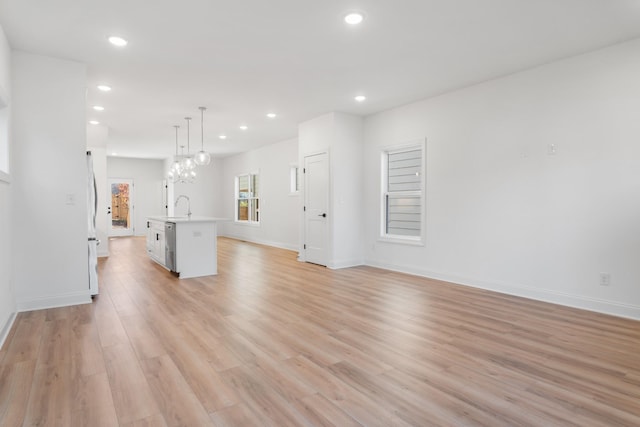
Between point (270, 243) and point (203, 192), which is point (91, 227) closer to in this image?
point (270, 243)

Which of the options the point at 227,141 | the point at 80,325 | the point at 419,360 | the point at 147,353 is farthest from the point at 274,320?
the point at 227,141

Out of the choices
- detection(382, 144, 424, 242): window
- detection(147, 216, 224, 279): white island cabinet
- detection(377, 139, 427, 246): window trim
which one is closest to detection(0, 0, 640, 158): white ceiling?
detection(377, 139, 427, 246): window trim

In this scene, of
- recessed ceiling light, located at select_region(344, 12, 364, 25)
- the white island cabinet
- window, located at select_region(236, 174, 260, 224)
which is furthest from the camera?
window, located at select_region(236, 174, 260, 224)

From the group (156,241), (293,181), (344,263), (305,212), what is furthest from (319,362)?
(293,181)

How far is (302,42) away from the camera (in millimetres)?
3604

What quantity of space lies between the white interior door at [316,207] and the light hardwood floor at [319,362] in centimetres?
224

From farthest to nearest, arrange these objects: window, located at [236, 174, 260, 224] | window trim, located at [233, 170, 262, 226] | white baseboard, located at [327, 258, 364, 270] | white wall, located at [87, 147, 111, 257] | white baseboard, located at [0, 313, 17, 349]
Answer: window, located at [236, 174, 260, 224] → window trim, located at [233, 170, 262, 226] → white wall, located at [87, 147, 111, 257] → white baseboard, located at [327, 258, 364, 270] → white baseboard, located at [0, 313, 17, 349]

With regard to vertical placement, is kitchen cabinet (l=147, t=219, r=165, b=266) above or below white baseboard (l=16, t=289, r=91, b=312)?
above

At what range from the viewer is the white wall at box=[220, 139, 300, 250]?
8875 millimetres

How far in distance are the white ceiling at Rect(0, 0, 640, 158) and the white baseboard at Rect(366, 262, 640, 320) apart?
2.64 meters

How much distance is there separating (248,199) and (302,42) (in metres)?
7.87

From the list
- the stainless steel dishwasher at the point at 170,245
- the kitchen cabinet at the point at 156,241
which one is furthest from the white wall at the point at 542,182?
the kitchen cabinet at the point at 156,241

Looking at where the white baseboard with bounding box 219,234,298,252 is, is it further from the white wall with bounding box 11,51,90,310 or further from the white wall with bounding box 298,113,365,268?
the white wall with bounding box 11,51,90,310

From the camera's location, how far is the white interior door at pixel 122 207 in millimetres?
12289
